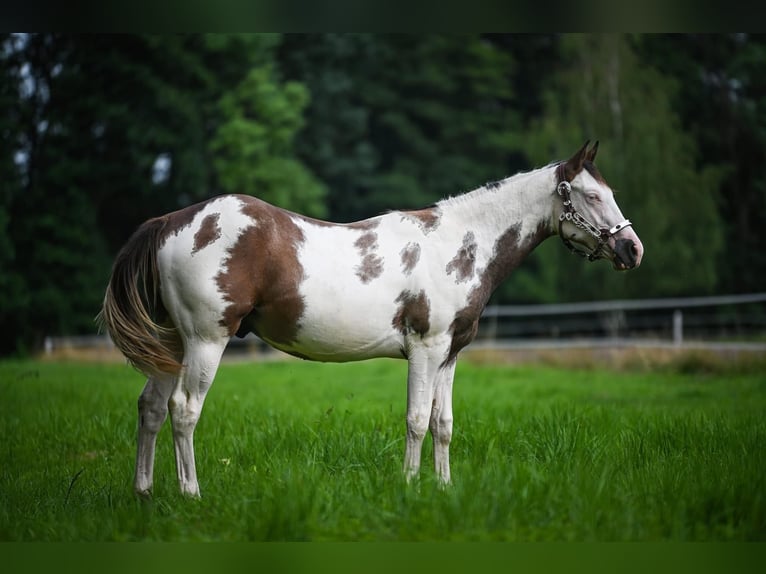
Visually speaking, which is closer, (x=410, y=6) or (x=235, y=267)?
(x=410, y=6)

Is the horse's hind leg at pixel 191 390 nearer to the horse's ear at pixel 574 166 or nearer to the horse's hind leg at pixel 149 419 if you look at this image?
the horse's hind leg at pixel 149 419

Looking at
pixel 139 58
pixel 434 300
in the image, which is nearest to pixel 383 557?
pixel 434 300

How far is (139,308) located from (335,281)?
115 centimetres

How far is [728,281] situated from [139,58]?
650 inches

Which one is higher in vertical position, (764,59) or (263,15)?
(764,59)

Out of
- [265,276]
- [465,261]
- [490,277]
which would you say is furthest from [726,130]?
[265,276]

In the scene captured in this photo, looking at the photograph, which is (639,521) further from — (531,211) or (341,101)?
(341,101)

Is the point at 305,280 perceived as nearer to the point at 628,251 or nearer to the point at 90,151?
the point at 628,251

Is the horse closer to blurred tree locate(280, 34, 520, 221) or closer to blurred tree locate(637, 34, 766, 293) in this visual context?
blurred tree locate(637, 34, 766, 293)

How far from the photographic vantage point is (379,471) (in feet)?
14.9

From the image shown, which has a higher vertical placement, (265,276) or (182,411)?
(265,276)

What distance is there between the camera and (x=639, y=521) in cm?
352

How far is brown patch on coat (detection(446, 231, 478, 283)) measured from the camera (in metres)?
4.52

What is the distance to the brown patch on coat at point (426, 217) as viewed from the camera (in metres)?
4.62
